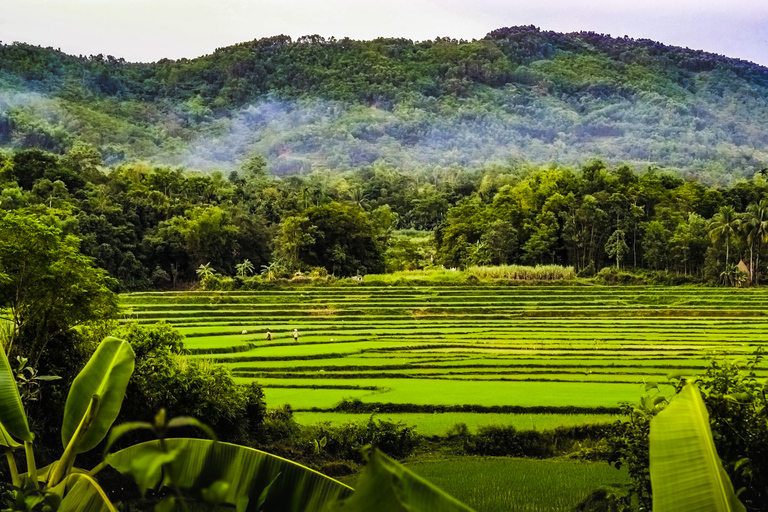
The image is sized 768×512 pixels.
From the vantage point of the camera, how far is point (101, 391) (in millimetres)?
1767

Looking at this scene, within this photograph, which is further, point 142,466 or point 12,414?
point 12,414

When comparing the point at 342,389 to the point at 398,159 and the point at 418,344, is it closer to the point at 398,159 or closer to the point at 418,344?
the point at 418,344

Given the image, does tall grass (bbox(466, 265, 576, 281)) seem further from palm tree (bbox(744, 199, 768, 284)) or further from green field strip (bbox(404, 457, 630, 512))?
green field strip (bbox(404, 457, 630, 512))

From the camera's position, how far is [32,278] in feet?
17.7

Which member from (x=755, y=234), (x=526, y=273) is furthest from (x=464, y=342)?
(x=755, y=234)

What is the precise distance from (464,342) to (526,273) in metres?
7.86

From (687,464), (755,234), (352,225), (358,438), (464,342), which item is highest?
(687,464)

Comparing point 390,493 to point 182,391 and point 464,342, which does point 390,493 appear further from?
point 464,342

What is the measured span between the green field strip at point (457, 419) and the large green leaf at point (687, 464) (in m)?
5.51

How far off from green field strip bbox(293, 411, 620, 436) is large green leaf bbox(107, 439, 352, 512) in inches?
196

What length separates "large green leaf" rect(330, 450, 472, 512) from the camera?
2.68 feet

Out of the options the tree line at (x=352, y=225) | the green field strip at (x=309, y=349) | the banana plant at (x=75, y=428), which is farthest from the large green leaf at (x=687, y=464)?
the tree line at (x=352, y=225)

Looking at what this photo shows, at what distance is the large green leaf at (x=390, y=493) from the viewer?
815mm

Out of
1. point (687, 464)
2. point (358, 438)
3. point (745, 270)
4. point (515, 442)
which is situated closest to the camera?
point (687, 464)
